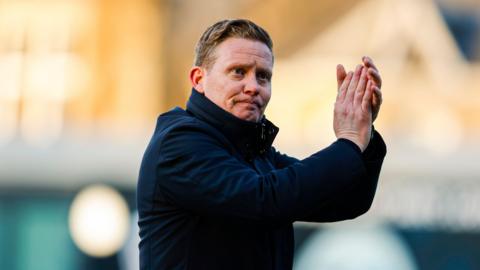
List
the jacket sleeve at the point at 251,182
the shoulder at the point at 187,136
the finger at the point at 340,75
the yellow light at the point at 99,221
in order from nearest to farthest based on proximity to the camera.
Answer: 1. the jacket sleeve at the point at 251,182
2. the shoulder at the point at 187,136
3. the finger at the point at 340,75
4. the yellow light at the point at 99,221

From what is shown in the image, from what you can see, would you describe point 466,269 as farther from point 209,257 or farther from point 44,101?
point 209,257

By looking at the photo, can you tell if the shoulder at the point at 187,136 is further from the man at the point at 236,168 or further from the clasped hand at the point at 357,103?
the clasped hand at the point at 357,103

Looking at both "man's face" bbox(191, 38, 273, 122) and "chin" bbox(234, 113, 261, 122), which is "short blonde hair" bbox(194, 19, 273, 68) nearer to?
"man's face" bbox(191, 38, 273, 122)

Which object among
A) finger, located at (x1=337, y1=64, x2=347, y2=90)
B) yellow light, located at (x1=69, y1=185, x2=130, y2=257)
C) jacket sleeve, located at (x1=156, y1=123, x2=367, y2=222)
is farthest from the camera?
yellow light, located at (x1=69, y1=185, x2=130, y2=257)

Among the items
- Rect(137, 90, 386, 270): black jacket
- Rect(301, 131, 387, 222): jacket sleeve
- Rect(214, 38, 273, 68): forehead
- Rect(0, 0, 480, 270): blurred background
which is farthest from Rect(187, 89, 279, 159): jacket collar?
Rect(0, 0, 480, 270): blurred background

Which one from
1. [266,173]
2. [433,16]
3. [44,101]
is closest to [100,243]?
[44,101]

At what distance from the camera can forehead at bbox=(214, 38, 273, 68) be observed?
279cm

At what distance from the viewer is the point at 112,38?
11773 mm

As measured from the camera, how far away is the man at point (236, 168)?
259 cm

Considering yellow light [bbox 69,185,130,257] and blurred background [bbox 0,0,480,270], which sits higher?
blurred background [bbox 0,0,480,270]

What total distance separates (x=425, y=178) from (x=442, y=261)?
0.90 meters

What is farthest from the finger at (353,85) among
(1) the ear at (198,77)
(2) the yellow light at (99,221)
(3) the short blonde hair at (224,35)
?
(2) the yellow light at (99,221)

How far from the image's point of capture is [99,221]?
929 cm

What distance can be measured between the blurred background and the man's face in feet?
19.9
